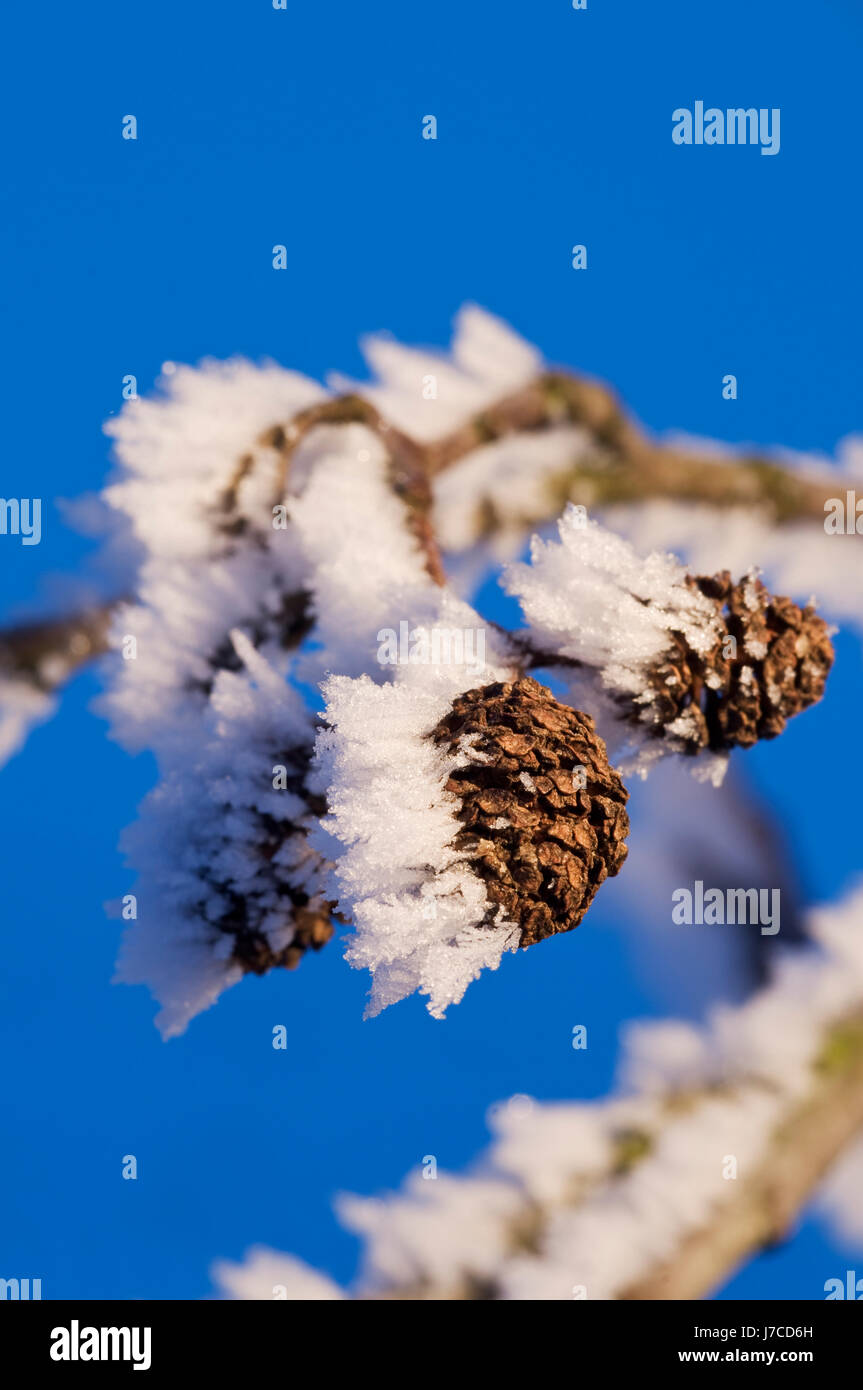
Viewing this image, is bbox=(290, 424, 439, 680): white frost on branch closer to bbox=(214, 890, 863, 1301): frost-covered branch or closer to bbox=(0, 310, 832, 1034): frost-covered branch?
bbox=(0, 310, 832, 1034): frost-covered branch

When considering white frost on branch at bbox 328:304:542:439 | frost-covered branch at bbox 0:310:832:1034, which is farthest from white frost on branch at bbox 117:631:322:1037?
white frost on branch at bbox 328:304:542:439

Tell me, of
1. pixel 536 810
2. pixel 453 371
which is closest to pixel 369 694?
pixel 536 810

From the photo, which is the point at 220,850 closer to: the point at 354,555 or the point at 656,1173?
the point at 354,555

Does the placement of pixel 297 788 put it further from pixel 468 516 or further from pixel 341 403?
pixel 468 516

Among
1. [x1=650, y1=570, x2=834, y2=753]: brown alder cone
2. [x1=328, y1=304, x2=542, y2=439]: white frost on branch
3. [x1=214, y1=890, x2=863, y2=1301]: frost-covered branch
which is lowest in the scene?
[x1=214, y1=890, x2=863, y2=1301]: frost-covered branch

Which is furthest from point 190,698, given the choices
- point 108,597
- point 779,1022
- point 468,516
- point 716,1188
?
point 779,1022

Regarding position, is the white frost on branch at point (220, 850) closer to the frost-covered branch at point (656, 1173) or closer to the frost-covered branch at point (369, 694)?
the frost-covered branch at point (369, 694)
